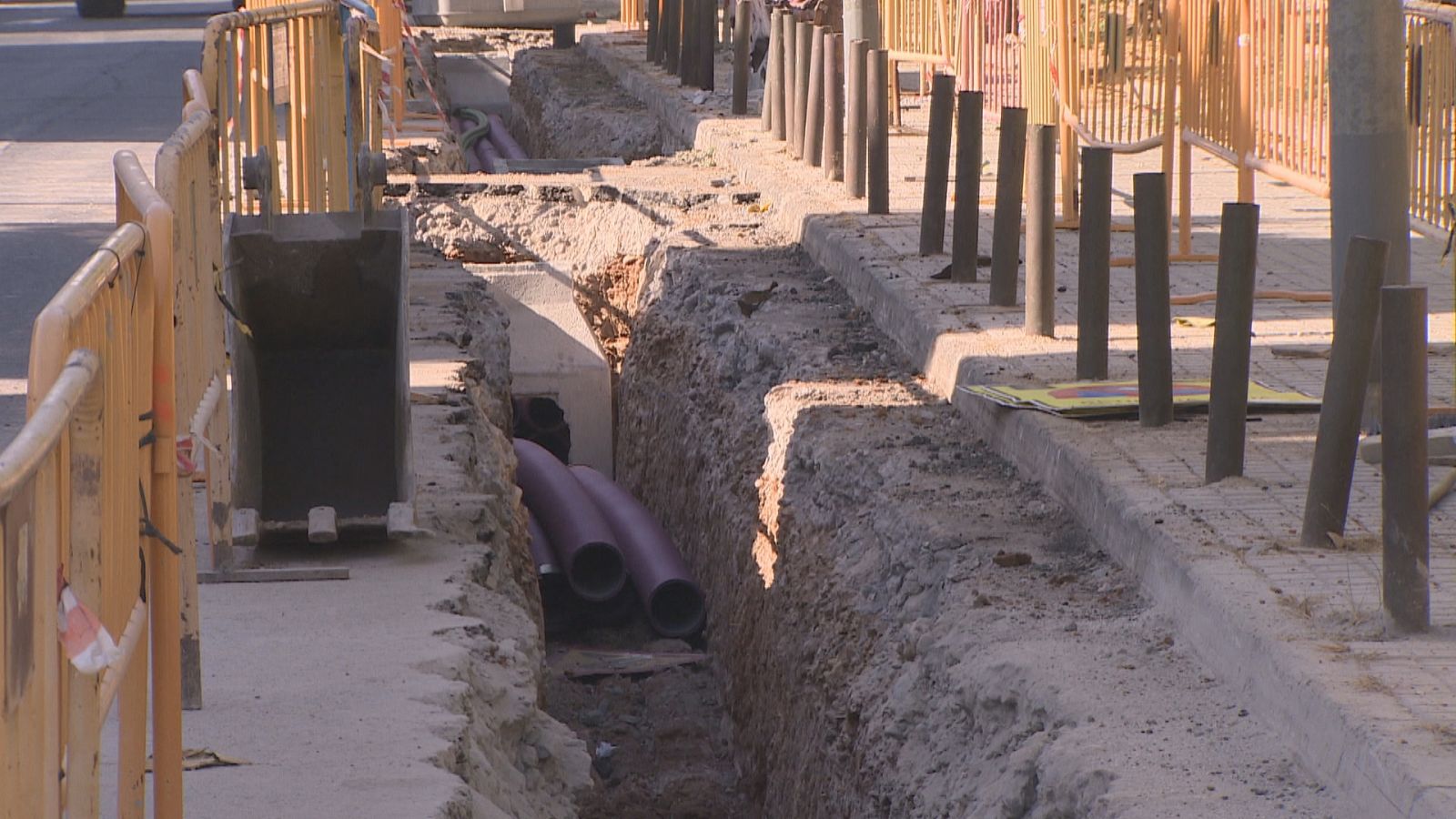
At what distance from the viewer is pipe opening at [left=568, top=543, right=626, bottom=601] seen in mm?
9306

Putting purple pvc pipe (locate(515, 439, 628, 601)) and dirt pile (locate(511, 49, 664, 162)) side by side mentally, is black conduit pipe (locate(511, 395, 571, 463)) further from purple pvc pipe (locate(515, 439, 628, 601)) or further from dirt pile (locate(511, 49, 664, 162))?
dirt pile (locate(511, 49, 664, 162))

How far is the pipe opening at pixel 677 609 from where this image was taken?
30.1 feet

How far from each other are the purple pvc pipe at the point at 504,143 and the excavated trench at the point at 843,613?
28.2 ft

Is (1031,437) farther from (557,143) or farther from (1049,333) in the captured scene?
(557,143)

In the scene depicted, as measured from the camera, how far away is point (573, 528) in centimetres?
959

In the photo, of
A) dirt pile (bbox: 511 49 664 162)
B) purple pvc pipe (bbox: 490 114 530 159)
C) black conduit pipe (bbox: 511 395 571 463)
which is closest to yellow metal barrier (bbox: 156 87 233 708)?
black conduit pipe (bbox: 511 395 571 463)

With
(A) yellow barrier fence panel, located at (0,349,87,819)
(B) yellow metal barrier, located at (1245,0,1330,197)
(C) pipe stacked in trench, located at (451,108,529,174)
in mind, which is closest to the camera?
(A) yellow barrier fence panel, located at (0,349,87,819)

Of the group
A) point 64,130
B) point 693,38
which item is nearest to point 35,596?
point 693,38

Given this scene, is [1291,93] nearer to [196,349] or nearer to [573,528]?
[573,528]

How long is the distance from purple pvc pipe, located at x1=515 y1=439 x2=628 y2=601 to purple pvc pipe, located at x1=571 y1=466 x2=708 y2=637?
0.30ft

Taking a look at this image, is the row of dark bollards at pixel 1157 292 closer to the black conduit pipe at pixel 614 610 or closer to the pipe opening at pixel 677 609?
the pipe opening at pixel 677 609

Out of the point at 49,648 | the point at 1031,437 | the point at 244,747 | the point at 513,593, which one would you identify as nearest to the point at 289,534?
the point at 513,593

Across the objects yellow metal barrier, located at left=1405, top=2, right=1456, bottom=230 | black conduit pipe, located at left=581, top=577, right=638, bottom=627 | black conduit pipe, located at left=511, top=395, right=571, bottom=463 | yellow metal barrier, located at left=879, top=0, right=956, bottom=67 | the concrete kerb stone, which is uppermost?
yellow metal barrier, located at left=879, top=0, right=956, bottom=67

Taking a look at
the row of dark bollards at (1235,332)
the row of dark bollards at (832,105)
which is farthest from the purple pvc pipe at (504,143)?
the row of dark bollards at (1235,332)
